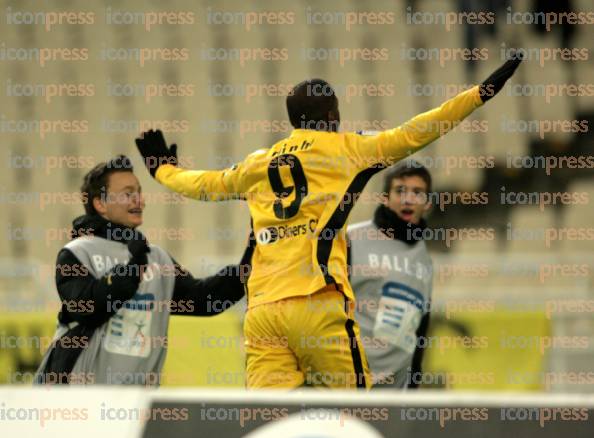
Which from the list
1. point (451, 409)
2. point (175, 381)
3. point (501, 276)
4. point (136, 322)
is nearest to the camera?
point (451, 409)

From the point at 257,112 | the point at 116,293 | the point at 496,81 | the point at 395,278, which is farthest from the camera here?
the point at 257,112

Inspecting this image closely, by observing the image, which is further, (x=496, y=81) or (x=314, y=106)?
(x=314, y=106)

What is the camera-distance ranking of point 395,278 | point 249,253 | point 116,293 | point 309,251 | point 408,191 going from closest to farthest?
point 309,251 → point 116,293 → point 249,253 → point 395,278 → point 408,191

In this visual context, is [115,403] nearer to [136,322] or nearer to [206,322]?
[136,322]

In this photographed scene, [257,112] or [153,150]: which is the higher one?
[257,112]

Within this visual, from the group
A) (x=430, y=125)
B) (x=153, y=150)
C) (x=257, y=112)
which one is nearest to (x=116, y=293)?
(x=153, y=150)

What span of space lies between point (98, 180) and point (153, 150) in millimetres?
282

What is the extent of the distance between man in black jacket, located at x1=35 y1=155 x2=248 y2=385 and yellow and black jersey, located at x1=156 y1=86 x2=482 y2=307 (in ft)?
1.57

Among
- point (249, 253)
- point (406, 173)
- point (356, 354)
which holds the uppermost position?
point (406, 173)

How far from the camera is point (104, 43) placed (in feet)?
42.7

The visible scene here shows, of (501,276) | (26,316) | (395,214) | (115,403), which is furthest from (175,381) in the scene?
(115,403)

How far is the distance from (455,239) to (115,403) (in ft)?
29.2

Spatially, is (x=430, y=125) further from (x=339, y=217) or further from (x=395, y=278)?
(x=395, y=278)

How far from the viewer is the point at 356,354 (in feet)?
15.8
